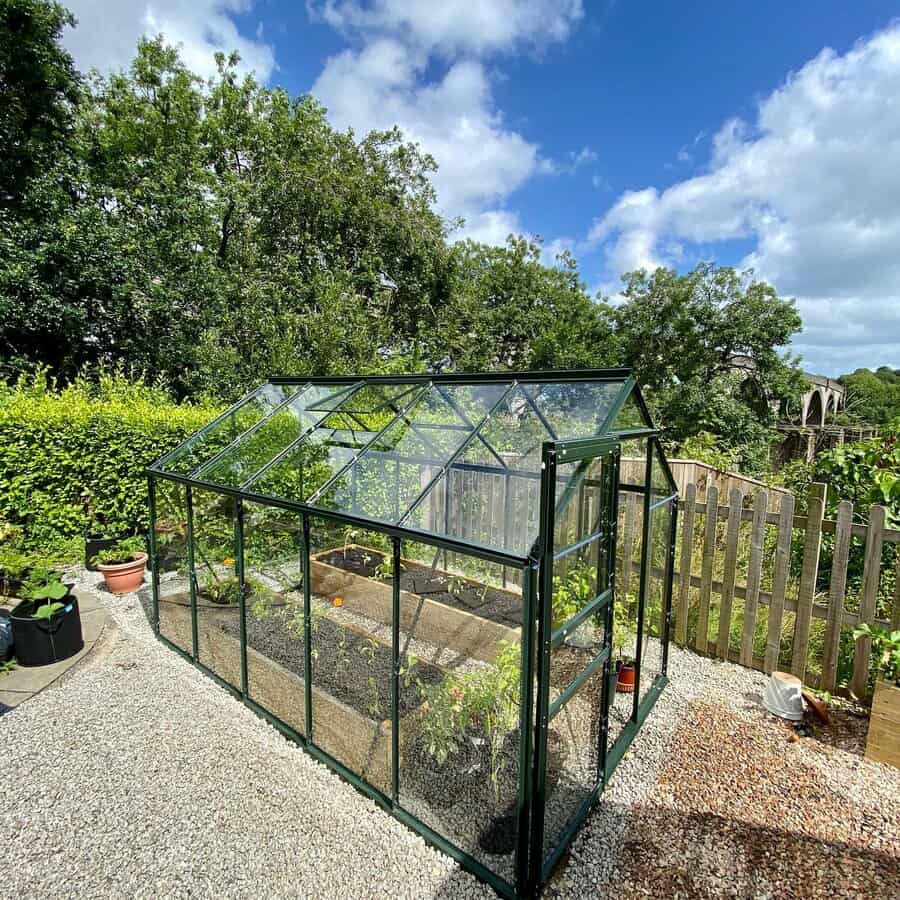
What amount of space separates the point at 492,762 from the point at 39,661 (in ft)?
12.7

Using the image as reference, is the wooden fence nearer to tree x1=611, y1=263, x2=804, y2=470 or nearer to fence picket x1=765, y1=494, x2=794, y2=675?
fence picket x1=765, y1=494, x2=794, y2=675

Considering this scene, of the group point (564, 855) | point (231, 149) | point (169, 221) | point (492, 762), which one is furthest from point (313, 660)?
point (231, 149)

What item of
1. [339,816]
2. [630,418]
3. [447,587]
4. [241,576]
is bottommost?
[339,816]

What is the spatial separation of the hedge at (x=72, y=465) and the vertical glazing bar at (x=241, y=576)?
3.46 metres

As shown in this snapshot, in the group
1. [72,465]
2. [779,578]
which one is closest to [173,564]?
[72,465]

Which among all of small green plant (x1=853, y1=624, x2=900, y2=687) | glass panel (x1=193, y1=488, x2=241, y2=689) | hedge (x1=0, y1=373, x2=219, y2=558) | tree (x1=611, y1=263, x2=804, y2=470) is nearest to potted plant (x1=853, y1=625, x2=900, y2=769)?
small green plant (x1=853, y1=624, x2=900, y2=687)

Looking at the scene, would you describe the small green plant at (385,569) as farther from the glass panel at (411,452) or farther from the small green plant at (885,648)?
the small green plant at (885,648)

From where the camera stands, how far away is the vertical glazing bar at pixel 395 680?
94.9 inches

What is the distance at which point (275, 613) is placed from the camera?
3.35 m

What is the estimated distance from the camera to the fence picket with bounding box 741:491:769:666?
371 cm

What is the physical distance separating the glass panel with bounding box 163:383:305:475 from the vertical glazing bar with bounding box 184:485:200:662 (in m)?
0.33

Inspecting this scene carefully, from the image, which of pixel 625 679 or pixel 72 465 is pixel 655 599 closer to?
pixel 625 679

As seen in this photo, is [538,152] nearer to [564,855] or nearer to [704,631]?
[704,631]

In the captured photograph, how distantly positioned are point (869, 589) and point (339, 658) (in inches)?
134
